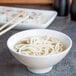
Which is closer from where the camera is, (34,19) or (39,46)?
(39,46)

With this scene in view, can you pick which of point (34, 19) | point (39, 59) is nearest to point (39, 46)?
point (39, 59)

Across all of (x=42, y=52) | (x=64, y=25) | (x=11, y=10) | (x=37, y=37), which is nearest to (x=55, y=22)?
(x=64, y=25)

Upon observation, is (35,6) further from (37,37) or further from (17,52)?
(17,52)

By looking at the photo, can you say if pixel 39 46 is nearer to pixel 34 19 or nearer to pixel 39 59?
pixel 39 59

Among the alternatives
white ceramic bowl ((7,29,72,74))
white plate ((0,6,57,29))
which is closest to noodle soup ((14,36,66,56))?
white ceramic bowl ((7,29,72,74))

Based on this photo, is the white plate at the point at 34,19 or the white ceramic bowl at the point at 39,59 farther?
the white plate at the point at 34,19

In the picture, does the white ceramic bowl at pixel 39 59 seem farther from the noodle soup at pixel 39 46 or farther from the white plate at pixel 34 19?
the white plate at pixel 34 19

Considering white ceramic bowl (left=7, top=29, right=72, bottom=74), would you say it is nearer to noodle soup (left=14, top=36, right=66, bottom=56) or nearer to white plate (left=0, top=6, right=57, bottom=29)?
noodle soup (left=14, top=36, right=66, bottom=56)

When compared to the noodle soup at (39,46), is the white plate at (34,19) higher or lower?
lower

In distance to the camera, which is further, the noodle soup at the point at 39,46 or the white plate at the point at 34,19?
the white plate at the point at 34,19

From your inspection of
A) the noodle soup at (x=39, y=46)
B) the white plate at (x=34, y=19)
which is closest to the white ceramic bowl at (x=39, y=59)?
the noodle soup at (x=39, y=46)
